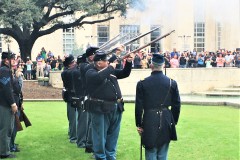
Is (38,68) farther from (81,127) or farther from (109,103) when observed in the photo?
(109,103)

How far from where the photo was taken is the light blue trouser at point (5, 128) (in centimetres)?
903

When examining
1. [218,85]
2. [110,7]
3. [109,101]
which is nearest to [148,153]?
[109,101]

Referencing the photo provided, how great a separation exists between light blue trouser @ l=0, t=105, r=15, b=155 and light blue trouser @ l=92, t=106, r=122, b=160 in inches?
72.5

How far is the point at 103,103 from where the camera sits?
8.10 meters

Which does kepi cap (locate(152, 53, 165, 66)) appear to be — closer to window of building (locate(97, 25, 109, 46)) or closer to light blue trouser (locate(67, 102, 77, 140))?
light blue trouser (locate(67, 102, 77, 140))

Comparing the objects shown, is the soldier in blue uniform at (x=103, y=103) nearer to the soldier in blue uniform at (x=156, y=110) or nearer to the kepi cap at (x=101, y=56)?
the kepi cap at (x=101, y=56)

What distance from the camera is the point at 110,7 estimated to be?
31.8 metres

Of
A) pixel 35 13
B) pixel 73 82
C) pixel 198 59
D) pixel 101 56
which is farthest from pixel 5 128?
pixel 198 59

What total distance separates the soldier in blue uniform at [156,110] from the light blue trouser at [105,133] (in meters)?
1.08

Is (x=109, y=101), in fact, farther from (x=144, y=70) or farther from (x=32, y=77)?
(x=32, y=77)

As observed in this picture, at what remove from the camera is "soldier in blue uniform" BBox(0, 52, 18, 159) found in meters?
8.95

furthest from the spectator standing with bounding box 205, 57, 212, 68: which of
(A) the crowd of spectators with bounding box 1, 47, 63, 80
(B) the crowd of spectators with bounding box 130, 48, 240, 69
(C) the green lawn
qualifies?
(C) the green lawn

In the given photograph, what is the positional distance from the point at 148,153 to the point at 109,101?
1345mm

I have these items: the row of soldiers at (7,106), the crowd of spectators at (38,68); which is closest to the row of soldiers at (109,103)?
the row of soldiers at (7,106)
